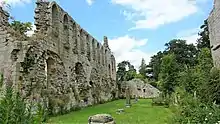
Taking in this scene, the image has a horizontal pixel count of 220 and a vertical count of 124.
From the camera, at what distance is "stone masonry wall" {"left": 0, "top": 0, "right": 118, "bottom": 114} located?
16.9 m

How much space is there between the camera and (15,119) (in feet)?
8.82

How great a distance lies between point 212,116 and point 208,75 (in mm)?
6040

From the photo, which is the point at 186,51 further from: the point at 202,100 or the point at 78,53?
the point at 202,100

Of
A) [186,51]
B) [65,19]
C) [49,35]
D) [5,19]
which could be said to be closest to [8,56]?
[5,19]

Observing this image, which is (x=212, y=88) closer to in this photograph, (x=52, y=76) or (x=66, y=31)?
(x=52, y=76)

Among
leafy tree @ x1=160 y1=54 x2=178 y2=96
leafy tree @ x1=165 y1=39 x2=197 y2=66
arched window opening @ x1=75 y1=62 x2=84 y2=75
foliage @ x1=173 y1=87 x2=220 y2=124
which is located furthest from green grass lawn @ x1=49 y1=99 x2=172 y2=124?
leafy tree @ x1=165 y1=39 x2=197 y2=66

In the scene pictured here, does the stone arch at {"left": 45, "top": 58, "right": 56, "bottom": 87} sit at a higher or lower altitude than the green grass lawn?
higher

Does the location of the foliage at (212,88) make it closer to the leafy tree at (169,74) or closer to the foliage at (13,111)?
the foliage at (13,111)

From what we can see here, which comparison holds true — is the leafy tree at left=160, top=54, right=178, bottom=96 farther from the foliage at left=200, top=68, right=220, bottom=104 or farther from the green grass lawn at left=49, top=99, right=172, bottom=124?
the foliage at left=200, top=68, right=220, bottom=104

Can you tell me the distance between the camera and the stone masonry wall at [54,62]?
16922 mm

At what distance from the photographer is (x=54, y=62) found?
2125cm

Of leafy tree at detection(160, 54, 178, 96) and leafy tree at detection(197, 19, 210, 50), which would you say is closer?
leafy tree at detection(160, 54, 178, 96)

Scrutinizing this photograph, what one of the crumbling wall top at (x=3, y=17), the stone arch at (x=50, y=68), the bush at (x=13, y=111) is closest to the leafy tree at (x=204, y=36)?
the stone arch at (x=50, y=68)

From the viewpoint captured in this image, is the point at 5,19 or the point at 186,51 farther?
the point at 186,51
